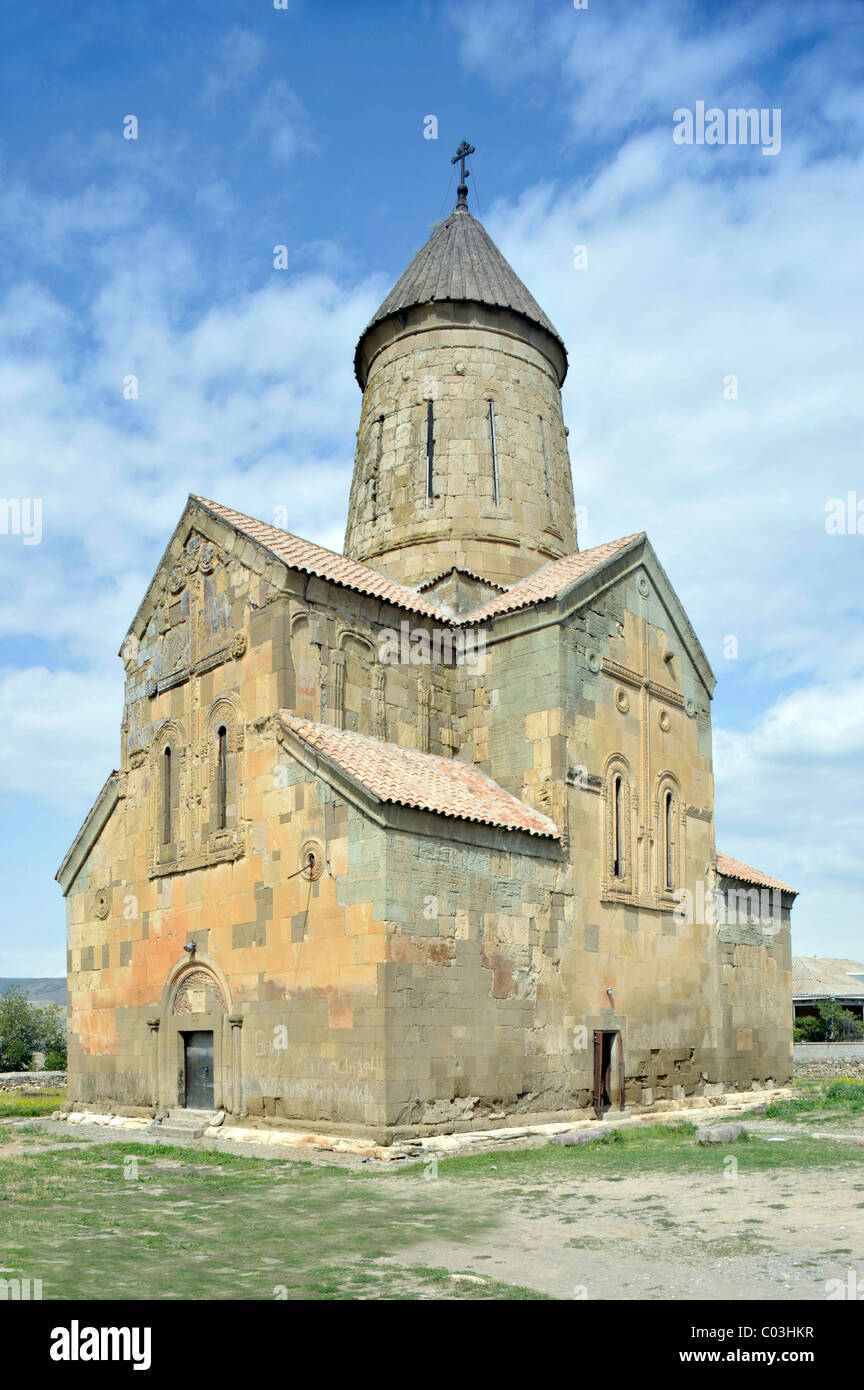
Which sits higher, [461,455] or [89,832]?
[461,455]

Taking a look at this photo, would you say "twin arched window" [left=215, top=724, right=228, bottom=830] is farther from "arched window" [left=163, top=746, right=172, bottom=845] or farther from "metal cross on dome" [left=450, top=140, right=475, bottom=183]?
"metal cross on dome" [left=450, top=140, right=475, bottom=183]

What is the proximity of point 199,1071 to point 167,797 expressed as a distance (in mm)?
4270

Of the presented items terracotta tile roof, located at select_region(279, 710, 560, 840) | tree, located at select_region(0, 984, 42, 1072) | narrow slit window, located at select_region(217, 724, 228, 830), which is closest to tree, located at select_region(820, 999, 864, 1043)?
tree, located at select_region(0, 984, 42, 1072)

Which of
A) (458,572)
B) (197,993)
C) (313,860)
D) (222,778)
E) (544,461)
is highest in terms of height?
(544,461)

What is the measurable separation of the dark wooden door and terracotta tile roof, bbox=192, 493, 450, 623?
690cm

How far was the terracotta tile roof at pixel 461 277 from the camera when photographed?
23.2 meters

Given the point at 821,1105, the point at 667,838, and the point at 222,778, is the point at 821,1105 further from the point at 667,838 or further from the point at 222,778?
the point at 222,778

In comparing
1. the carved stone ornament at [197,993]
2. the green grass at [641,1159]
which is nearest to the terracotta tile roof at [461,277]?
the carved stone ornament at [197,993]

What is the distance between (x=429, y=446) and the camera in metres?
22.6

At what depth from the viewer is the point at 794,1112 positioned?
59.0ft

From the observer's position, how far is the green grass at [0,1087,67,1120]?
20934 mm

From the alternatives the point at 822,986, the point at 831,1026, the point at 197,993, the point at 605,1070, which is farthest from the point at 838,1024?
the point at 197,993

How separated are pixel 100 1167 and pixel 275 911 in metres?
3.78
